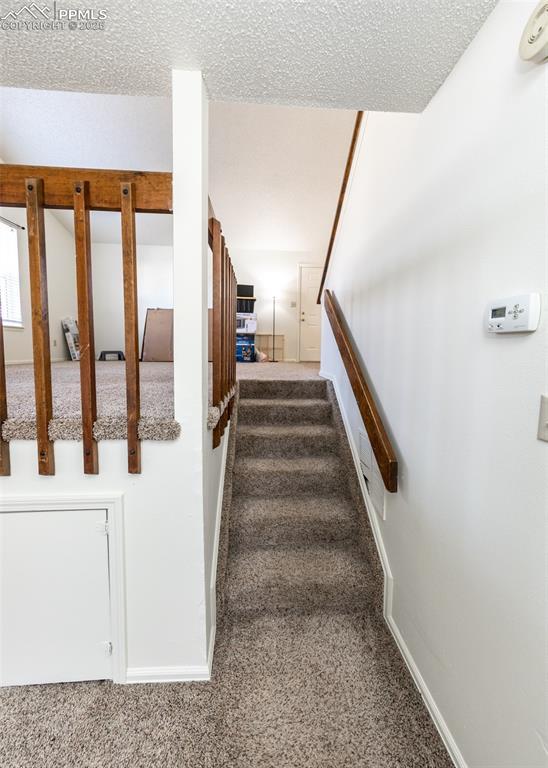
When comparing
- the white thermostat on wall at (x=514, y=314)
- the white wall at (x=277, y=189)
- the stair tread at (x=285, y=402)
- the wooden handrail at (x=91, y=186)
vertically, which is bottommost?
the stair tread at (x=285, y=402)

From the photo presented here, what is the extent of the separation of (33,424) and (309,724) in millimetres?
1375

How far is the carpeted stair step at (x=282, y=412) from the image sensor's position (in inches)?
95.6

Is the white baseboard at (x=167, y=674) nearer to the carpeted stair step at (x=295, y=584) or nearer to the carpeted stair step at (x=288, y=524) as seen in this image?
the carpeted stair step at (x=295, y=584)

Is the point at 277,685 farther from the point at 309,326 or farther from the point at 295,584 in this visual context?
the point at 309,326

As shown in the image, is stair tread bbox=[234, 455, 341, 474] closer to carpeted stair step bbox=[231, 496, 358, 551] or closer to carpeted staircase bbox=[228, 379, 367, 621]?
carpeted staircase bbox=[228, 379, 367, 621]

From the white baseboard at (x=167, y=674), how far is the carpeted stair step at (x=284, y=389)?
5.56ft

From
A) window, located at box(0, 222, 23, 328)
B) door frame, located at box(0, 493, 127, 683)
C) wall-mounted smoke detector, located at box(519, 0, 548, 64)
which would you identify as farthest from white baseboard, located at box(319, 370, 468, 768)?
window, located at box(0, 222, 23, 328)

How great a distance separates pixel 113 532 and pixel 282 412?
4.62ft

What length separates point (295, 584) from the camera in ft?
5.26

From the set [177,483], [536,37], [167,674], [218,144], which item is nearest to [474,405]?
[536,37]

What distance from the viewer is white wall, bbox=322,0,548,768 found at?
0.80 meters

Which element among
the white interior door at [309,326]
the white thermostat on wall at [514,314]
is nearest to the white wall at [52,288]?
the white interior door at [309,326]

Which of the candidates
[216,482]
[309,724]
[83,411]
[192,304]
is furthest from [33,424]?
[309,724]

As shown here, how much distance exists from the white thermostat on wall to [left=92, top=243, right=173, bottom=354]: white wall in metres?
5.16
